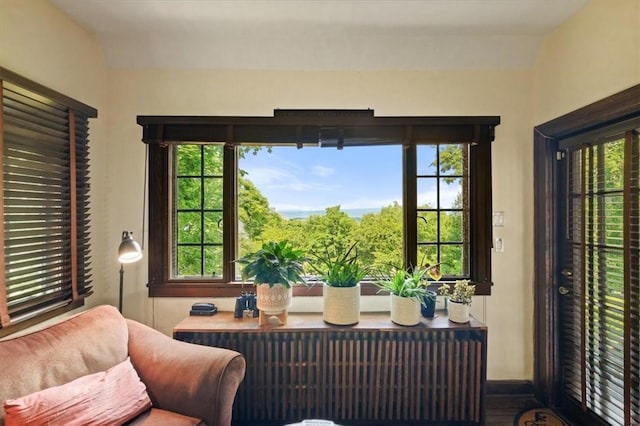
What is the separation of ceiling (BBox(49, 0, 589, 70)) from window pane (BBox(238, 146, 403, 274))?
70cm

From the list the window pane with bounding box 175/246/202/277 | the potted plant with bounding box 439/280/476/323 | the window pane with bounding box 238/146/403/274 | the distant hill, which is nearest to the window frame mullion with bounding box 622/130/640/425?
the potted plant with bounding box 439/280/476/323

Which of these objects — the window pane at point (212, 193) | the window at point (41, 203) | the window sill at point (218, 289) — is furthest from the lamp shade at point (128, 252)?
the window pane at point (212, 193)

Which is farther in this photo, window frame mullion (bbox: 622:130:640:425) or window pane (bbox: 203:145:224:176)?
window pane (bbox: 203:145:224:176)

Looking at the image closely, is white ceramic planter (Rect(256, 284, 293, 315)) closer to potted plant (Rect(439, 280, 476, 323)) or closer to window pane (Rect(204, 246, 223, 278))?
window pane (Rect(204, 246, 223, 278))

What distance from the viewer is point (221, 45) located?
7.41ft

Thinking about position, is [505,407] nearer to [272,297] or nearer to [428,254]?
[428,254]

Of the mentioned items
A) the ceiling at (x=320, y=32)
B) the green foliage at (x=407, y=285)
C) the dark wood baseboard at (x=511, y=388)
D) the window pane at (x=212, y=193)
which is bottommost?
the dark wood baseboard at (x=511, y=388)

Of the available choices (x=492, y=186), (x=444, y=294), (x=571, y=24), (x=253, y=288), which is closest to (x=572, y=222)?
(x=492, y=186)

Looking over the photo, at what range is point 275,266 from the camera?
2.01 metres

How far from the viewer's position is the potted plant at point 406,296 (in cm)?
203

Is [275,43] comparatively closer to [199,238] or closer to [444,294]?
[199,238]

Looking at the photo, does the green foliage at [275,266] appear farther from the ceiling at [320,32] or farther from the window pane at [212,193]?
the ceiling at [320,32]

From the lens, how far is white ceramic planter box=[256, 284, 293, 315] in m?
2.02

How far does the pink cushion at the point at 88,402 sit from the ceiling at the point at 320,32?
211cm
